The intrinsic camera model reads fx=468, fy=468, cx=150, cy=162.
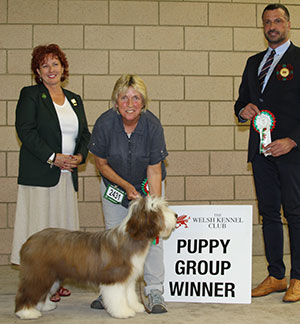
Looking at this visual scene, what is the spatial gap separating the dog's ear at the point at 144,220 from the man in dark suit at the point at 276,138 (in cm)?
102

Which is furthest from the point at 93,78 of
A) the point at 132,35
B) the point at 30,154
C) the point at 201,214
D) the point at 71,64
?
the point at 201,214

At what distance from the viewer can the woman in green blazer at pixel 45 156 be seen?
332 centimetres

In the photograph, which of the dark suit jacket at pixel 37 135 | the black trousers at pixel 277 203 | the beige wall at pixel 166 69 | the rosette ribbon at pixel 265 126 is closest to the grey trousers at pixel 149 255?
the dark suit jacket at pixel 37 135

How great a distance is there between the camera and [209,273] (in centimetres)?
330

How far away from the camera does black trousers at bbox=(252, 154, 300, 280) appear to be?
330 cm

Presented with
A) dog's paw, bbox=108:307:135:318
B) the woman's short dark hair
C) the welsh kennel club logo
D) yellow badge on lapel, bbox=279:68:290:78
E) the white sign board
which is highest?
the woman's short dark hair

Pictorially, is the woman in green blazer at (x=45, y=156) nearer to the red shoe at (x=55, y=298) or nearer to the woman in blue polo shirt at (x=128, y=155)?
the red shoe at (x=55, y=298)

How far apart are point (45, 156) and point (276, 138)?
165cm

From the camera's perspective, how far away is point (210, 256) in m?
3.33

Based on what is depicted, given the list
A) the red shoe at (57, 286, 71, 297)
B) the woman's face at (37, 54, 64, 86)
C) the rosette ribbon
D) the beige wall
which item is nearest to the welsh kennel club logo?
the rosette ribbon

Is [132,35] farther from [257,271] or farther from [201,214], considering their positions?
[257,271]

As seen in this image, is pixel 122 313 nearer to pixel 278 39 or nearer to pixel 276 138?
pixel 276 138

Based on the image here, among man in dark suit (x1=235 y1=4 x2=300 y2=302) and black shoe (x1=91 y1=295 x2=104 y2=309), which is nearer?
black shoe (x1=91 y1=295 x2=104 y2=309)

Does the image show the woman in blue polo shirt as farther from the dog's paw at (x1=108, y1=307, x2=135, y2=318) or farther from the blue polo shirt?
the dog's paw at (x1=108, y1=307, x2=135, y2=318)
